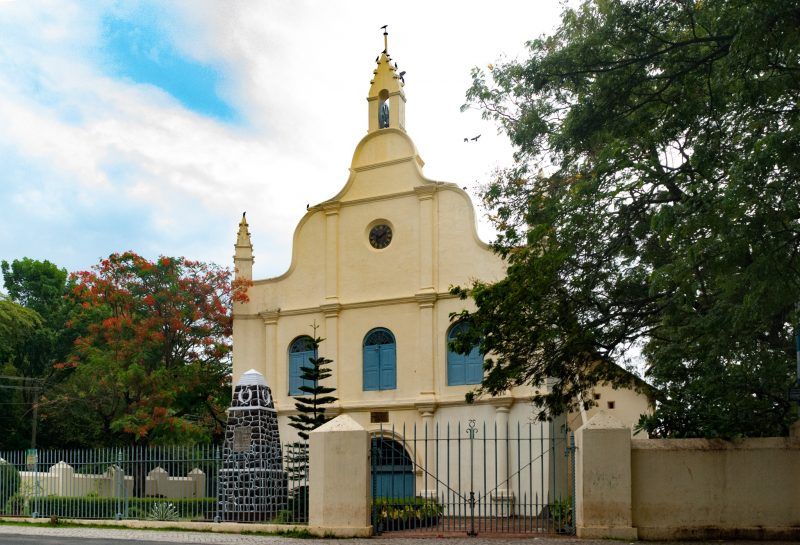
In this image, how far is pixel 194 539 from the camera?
13773mm

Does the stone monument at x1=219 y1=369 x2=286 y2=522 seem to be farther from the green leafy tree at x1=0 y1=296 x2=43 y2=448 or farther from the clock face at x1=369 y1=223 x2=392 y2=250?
the green leafy tree at x1=0 y1=296 x2=43 y2=448

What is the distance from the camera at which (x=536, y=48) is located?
13.6 meters

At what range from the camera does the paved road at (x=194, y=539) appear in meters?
12.7

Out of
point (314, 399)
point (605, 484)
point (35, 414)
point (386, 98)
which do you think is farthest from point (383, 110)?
point (35, 414)

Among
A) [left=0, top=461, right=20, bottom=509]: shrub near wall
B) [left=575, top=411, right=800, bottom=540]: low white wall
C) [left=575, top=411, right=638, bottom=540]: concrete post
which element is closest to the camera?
[left=575, top=411, right=800, bottom=540]: low white wall

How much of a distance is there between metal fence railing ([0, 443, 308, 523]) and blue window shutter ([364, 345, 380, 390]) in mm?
5281

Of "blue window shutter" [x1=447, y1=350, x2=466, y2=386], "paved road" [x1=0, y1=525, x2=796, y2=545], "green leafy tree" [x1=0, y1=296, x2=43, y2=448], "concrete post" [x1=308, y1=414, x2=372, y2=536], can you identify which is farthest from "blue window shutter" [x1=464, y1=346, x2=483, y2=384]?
"green leafy tree" [x1=0, y1=296, x2=43, y2=448]

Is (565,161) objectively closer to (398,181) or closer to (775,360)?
(775,360)

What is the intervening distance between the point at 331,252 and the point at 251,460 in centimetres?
887

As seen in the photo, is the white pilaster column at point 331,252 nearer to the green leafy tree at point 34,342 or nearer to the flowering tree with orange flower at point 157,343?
the flowering tree with orange flower at point 157,343

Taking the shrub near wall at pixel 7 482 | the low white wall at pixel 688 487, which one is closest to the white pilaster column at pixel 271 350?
the shrub near wall at pixel 7 482

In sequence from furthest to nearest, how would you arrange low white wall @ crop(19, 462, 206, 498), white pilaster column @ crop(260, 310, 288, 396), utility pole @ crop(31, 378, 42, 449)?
utility pole @ crop(31, 378, 42, 449)
white pilaster column @ crop(260, 310, 288, 396)
low white wall @ crop(19, 462, 206, 498)

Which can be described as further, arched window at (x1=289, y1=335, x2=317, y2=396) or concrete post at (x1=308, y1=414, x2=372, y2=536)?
arched window at (x1=289, y1=335, x2=317, y2=396)

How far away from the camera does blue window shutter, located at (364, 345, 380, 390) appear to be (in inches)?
919
